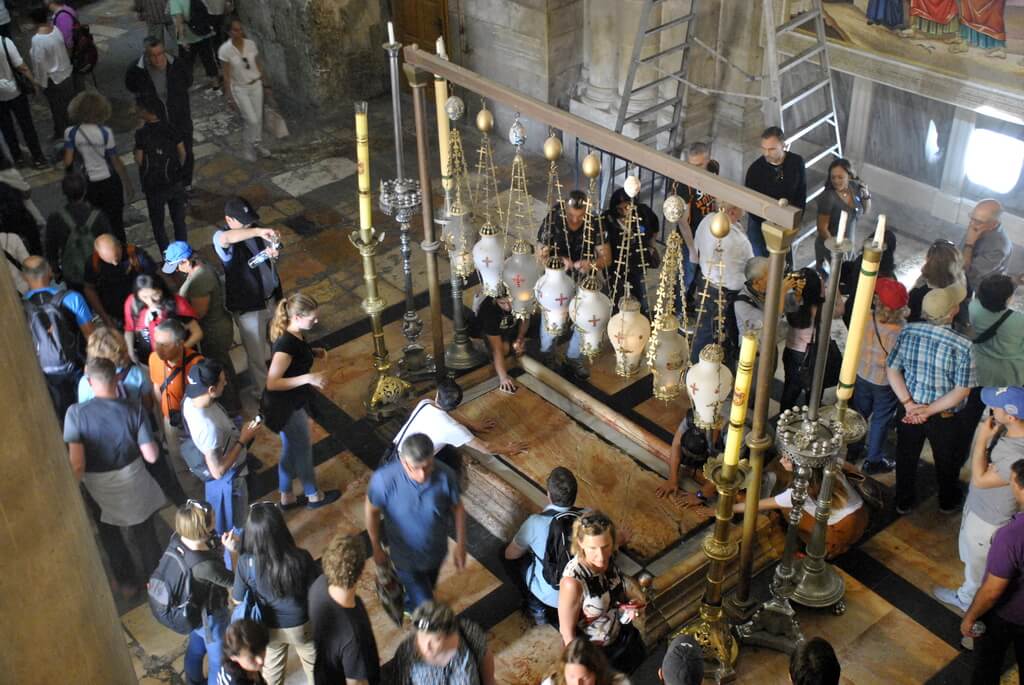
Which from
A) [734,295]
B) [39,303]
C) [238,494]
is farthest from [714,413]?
[39,303]

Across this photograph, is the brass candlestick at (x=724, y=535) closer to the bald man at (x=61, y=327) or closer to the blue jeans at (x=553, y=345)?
the blue jeans at (x=553, y=345)

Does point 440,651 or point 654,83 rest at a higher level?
point 654,83

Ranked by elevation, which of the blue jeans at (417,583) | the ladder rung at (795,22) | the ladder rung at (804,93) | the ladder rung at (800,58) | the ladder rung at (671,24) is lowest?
the blue jeans at (417,583)

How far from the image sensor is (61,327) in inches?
236

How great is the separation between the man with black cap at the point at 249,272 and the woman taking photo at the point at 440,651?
2.95 meters

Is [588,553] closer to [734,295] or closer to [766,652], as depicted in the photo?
[766,652]

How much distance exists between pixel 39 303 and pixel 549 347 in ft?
9.68

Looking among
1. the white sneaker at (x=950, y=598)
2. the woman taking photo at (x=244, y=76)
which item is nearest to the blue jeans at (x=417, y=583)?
the white sneaker at (x=950, y=598)

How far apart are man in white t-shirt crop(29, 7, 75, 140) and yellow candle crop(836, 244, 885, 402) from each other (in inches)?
306

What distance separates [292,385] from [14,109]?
5921mm

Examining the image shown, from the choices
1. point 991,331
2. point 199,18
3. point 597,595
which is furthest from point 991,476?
point 199,18

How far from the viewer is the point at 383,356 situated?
6.84 m

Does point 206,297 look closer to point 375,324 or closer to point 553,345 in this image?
point 375,324

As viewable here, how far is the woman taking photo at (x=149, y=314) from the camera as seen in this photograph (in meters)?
5.97
